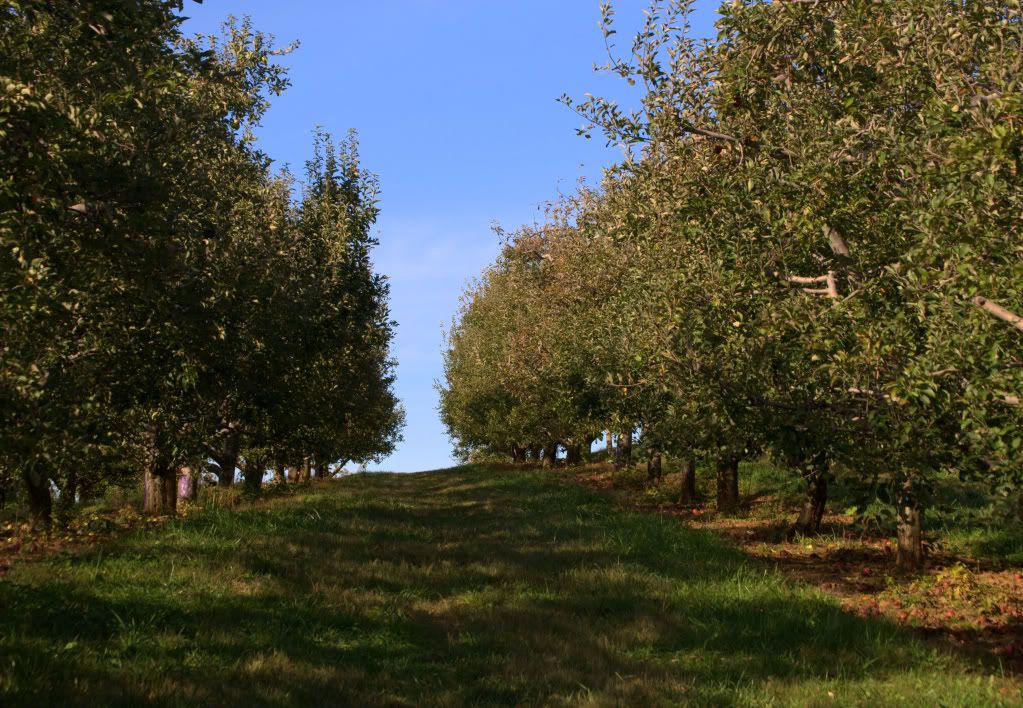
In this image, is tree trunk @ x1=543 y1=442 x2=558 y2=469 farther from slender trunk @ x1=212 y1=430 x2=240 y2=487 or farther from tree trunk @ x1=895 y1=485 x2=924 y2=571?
tree trunk @ x1=895 y1=485 x2=924 y2=571

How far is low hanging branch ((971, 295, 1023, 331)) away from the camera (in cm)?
912

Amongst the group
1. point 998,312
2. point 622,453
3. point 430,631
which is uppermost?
point 998,312

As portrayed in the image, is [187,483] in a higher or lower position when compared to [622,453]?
lower

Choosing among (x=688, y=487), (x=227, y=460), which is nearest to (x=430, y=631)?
(x=688, y=487)

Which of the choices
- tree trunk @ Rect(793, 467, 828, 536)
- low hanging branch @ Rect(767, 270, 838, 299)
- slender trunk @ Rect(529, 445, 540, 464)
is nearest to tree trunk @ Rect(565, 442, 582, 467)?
slender trunk @ Rect(529, 445, 540, 464)

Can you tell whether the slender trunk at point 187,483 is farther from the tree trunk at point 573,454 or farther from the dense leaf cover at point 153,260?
the tree trunk at point 573,454

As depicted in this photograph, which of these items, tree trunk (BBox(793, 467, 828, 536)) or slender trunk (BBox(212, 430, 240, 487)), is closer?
tree trunk (BBox(793, 467, 828, 536))

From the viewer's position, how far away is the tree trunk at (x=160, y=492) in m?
27.5

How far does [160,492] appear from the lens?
28812mm

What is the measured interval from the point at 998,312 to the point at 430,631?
8.17 metres

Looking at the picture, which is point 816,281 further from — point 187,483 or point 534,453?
point 534,453

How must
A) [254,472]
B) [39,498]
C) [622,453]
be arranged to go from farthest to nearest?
[622,453] → [254,472] → [39,498]

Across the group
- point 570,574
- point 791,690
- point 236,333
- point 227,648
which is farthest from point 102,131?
point 791,690

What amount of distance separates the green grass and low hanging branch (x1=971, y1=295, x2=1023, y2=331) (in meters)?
3.95
